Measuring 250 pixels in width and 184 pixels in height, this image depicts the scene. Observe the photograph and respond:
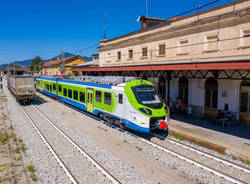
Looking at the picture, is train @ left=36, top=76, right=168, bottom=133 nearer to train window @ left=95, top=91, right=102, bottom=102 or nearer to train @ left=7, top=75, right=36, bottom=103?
train window @ left=95, top=91, right=102, bottom=102

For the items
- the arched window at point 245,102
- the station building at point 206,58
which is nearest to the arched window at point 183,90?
the station building at point 206,58

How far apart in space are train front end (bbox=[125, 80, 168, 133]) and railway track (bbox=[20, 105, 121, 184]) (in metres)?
3.13

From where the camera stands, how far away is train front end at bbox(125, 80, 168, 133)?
10.7 m

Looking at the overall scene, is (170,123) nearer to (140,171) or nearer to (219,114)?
(219,114)

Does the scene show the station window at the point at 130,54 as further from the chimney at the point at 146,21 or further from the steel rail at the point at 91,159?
the steel rail at the point at 91,159

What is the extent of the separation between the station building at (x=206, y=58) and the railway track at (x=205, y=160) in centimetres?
447

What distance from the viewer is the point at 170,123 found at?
14.7 metres

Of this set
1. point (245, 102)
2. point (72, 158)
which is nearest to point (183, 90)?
point (245, 102)

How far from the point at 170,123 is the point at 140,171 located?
7342 millimetres

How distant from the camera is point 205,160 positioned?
879 cm

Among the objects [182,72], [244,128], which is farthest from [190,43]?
[244,128]

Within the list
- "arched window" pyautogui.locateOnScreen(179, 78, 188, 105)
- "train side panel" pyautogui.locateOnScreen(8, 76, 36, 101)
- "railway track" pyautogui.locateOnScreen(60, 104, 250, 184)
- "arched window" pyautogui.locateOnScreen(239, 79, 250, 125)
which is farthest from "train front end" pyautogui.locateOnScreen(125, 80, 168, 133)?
"train side panel" pyautogui.locateOnScreen(8, 76, 36, 101)

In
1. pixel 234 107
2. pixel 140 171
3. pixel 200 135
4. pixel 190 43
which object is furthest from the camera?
pixel 190 43

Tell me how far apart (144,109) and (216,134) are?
4749mm
